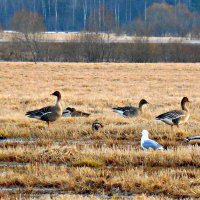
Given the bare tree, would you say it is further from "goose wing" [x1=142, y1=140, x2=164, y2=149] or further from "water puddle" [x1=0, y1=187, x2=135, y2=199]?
"water puddle" [x1=0, y1=187, x2=135, y2=199]

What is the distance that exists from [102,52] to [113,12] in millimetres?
56456

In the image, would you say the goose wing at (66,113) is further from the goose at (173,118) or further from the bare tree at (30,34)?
the bare tree at (30,34)

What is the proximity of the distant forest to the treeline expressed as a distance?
4290 cm

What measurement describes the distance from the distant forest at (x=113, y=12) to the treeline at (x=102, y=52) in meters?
42.9

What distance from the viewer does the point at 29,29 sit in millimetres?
80062

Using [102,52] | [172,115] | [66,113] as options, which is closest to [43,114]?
[172,115]

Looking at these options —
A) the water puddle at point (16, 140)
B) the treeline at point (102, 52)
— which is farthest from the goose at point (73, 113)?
the treeline at point (102, 52)

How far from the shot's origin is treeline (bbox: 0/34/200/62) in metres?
69.5

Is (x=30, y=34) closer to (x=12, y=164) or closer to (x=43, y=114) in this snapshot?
(x=43, y=114)

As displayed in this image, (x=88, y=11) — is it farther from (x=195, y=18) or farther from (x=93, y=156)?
(x=93, y=156)

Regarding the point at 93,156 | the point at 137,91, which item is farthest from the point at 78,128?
the point at 137,91

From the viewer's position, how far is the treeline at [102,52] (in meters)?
69.5

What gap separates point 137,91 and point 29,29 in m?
53.7

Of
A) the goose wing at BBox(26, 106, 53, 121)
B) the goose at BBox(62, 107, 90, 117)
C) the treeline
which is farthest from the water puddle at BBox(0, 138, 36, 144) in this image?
the treeline
